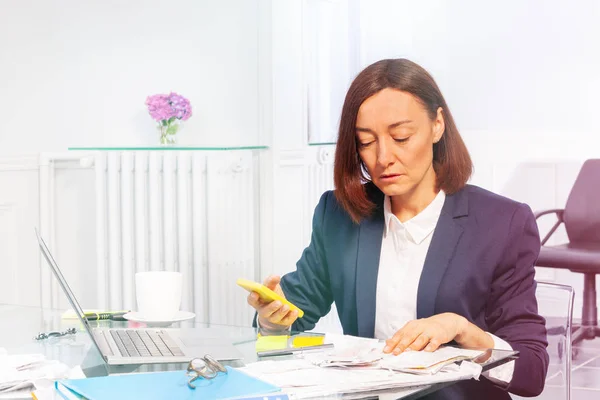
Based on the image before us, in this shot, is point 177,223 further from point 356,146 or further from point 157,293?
point 356,146

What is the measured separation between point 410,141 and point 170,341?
588 millimetres

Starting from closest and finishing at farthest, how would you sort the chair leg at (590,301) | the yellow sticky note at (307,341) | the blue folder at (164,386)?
the blue folder at (164,386)
the yellow sticky note at (307,341)
the chair leg at (590,301)

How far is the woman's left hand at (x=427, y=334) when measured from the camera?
1358mm

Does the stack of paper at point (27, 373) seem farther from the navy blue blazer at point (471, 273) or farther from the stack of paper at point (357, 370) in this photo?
the navy blue blazer at point (471, 273)

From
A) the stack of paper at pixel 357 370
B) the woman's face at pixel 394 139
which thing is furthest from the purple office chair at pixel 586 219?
the stack of paper at pixel 357 370

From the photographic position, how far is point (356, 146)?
174 centimetres

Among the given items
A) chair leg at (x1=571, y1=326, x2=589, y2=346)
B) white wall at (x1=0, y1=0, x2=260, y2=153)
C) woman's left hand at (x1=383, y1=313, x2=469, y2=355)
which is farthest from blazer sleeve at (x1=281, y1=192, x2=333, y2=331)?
chair leg at (x1=571, y1=326, x2=589, y2=346)

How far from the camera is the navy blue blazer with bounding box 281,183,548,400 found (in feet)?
5.02

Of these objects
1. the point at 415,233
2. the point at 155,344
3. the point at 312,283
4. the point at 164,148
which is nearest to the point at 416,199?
the point at 415,233

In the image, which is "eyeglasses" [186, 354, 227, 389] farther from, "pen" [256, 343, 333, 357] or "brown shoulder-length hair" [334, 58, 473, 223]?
"brown shoulder-length hair" [334, 58, 473, 223]

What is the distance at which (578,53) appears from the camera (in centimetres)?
495

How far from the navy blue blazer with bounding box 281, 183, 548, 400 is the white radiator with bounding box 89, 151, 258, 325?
6.03 feet

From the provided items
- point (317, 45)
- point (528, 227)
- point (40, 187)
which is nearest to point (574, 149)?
point (317, 45)

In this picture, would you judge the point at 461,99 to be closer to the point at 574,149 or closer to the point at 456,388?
the point at 574,149
